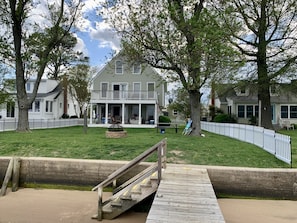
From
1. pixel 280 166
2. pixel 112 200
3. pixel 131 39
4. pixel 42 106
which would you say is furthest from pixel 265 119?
pixel 42 106

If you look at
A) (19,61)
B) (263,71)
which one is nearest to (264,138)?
(263,71)

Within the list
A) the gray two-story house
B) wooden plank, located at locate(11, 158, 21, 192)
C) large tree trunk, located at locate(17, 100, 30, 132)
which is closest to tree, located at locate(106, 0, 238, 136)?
large tree trunk, located at locate(17, 100, 30, 132)

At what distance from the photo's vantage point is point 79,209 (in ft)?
21.9

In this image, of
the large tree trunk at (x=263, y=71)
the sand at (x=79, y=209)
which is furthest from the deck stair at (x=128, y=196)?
the large tree trunk at (x=263, y=71)

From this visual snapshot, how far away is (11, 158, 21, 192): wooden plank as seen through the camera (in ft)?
26.7

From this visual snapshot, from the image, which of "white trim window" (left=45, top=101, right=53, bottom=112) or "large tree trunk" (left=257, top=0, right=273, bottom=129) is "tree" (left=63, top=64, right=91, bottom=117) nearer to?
"white trim window" (left=45, top=101, right=53, bottom=112)

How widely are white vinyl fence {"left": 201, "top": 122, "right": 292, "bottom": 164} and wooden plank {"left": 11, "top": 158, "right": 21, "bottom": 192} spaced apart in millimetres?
8029

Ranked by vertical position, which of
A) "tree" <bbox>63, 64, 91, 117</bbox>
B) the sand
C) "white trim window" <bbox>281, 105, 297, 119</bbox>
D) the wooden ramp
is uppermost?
"tree" <bbox>63, 64, 91, 117</bbox>

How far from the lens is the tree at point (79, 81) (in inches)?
1457

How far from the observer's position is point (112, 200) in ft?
20.7

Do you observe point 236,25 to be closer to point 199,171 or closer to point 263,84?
point 263,84

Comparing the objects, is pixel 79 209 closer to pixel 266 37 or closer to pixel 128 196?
pixel 128 196

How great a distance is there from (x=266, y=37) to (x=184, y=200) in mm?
18526

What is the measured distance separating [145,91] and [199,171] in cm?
2101
